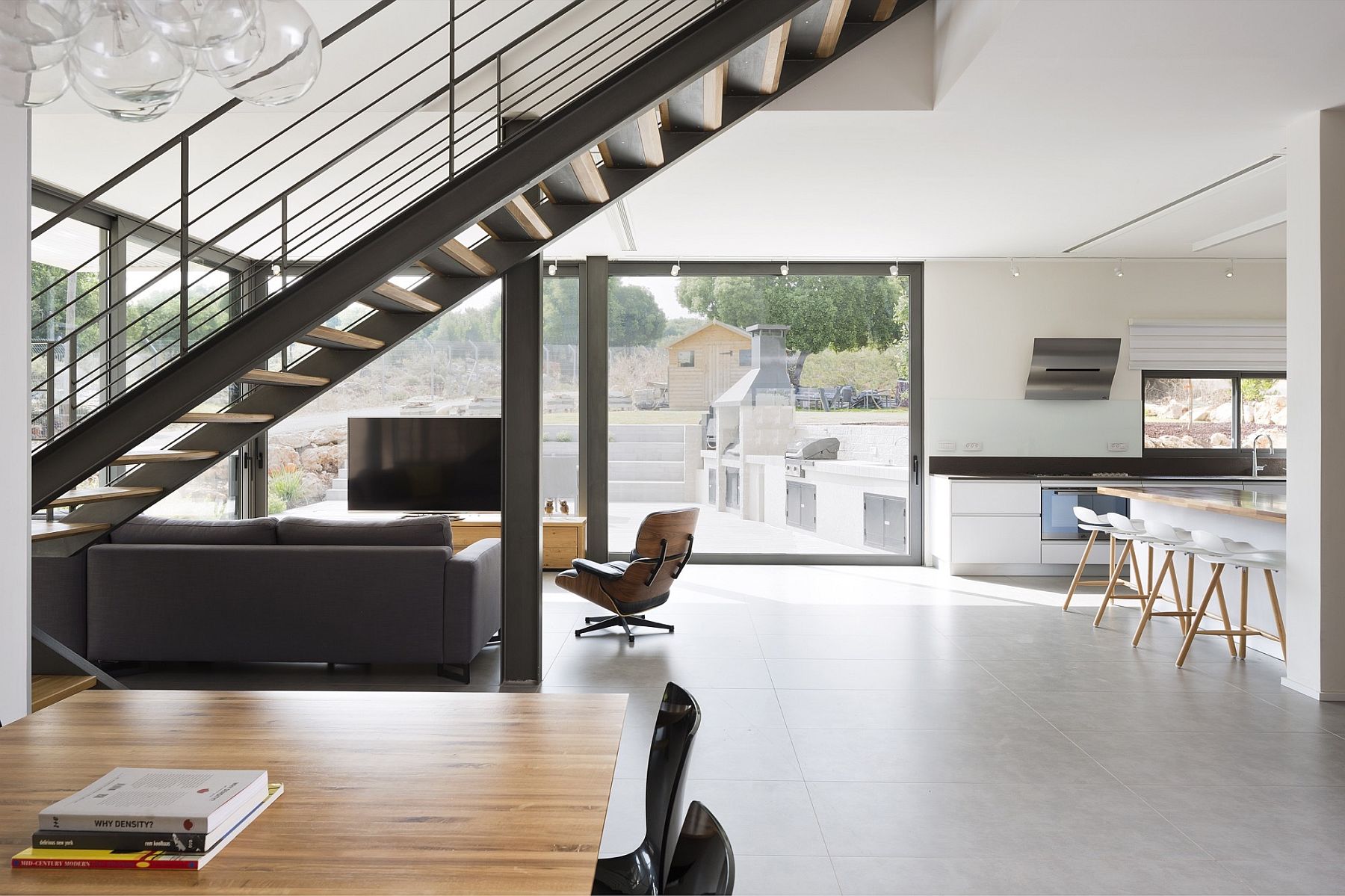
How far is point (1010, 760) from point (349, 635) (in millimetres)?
3237

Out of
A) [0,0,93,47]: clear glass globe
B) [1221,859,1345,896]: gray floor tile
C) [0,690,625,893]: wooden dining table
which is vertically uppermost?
[0,0,93,47]: clear glass globe

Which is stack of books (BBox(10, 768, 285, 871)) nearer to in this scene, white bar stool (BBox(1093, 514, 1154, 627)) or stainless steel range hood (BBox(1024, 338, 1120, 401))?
white bar stool (BBox(1093, 514, 1154, 627))

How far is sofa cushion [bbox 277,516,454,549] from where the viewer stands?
4609 millimetres

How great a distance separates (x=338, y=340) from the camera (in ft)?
11.9

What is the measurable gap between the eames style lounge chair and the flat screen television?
1.59m

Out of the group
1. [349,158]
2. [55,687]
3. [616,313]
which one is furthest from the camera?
[616,313]

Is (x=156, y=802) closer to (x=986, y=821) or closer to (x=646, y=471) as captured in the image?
(x=986, y=821)

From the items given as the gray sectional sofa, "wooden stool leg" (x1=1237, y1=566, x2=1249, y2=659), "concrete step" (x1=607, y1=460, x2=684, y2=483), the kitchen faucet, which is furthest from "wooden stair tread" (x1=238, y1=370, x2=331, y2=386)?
→ the kitchen faucet

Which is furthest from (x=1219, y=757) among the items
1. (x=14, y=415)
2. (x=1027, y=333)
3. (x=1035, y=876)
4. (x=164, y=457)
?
(x=1027, y=333)

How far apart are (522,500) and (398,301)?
3.98 ft

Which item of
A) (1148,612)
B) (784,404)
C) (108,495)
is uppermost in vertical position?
(784,404)

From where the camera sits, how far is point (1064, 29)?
3.33 m

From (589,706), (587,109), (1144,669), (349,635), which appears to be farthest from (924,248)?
(589,706)

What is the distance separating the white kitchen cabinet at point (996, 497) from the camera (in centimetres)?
765
